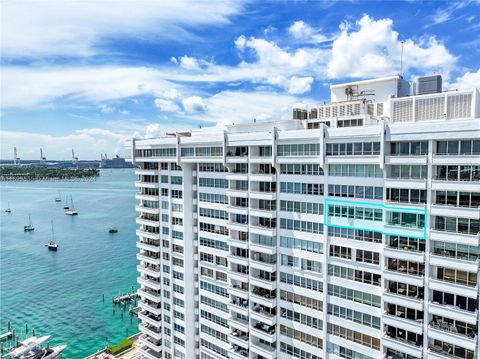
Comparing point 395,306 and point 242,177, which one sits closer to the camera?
point 395,306

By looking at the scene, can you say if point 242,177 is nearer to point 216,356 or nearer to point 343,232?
point 343,232

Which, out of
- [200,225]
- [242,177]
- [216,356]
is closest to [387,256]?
[242,177]

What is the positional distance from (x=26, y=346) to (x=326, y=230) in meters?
82.0

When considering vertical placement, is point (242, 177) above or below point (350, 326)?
above

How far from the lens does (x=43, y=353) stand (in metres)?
82.1

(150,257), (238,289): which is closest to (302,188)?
(238,289)

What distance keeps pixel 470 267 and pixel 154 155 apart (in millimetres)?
46307

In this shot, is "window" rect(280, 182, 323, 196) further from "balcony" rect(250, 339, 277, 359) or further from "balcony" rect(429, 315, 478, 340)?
"balcony" rect(250, 339, 277, 359)

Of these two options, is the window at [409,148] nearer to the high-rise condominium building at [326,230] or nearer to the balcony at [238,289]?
the high-rise condominium building at [326,230]

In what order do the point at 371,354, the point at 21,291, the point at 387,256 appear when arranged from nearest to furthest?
the point at 387,256, the point at 371,354, the point at 21,291

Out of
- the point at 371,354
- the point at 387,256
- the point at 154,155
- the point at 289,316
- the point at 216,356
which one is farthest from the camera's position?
the point at 154,155

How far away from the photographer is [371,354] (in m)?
38.3

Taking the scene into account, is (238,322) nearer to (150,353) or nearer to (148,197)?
(150,353)

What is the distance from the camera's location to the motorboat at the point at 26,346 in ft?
265
